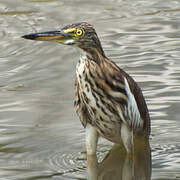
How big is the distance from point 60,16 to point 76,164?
6.40 meters

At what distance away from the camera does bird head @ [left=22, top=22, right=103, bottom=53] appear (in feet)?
25.7

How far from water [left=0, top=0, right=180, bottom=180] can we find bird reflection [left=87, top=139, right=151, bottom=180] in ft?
0.06

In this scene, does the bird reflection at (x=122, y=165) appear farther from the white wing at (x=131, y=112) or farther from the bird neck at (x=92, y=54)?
the bird neck at (x=92, y=54)

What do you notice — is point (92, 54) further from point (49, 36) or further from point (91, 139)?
point (91, 139)

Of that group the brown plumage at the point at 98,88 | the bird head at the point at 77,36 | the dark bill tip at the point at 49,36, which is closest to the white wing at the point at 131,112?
the brown plumage at the point at 98,88

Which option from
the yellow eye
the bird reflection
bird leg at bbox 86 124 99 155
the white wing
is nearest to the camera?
the yellow eye

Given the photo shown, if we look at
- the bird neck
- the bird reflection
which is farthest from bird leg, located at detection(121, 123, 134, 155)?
the bird neck

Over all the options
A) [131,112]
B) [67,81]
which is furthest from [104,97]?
[67,81]

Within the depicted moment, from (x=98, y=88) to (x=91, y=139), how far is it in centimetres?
68

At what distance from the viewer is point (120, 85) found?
8.02 meters

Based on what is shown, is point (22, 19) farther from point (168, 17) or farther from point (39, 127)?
point (39, 127)

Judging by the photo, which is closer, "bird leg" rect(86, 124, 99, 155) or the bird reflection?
the bird reflection

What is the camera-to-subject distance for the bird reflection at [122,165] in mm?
8188

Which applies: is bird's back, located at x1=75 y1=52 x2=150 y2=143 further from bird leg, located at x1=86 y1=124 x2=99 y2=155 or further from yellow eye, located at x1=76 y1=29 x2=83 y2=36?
yellow eye, located at x1=76 y1=29 x2=83 y2=36
